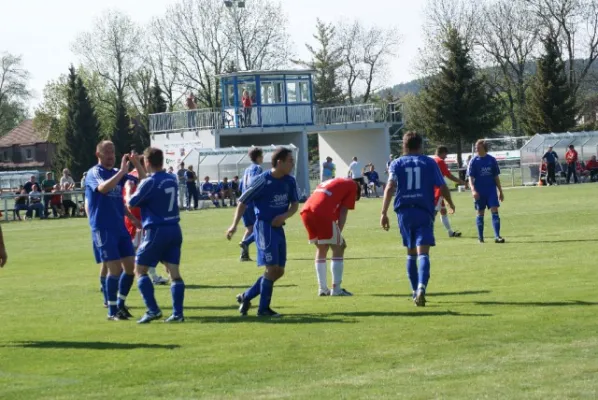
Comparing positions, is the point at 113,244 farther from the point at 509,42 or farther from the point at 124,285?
the point at 509,42

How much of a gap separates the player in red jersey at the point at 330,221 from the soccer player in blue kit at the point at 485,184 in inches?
307

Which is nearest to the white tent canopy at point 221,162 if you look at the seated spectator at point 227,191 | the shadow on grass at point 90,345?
the seated spectator at point 227,191

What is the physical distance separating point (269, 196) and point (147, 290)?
162 cm

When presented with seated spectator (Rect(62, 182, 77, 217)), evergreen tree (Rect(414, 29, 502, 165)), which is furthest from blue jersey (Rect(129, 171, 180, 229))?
evergreen tree (Rect(414, 29, 502, 165))

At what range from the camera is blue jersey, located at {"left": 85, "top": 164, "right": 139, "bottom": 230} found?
13.1m

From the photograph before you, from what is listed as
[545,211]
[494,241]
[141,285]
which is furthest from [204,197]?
[141,285]

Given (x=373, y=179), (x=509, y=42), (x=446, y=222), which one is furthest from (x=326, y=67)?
(x=446, y=222)

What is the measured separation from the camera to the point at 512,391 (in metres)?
8.15

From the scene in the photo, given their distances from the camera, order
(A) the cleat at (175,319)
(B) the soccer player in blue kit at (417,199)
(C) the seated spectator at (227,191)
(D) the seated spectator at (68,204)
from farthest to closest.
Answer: (C) the seated spectator at (227,191) → (D) the seated spectator at (68,204) → (B) the soccer player in blue kit at (417,199) → (A) the cleat at (175,319)

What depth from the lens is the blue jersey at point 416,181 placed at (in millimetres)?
13500

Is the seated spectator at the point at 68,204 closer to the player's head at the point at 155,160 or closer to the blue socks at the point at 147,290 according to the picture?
the blue socks at the point at 147,290

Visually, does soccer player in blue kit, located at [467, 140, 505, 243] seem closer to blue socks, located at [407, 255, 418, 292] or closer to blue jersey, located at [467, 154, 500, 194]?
blue jersey, located at [467, 154, 500, 194]

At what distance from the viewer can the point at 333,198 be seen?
15.0 metres

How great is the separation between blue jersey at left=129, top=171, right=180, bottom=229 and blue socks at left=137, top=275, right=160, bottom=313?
1.83 feet
